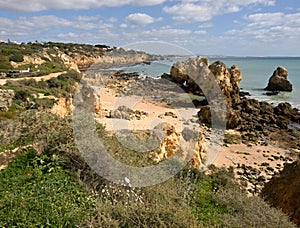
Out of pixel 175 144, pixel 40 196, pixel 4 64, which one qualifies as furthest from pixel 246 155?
pixel 4 64

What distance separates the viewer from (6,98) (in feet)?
44.6

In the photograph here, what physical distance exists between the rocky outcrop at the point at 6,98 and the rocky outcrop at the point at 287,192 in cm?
1151

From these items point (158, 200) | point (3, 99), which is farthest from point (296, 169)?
point (3, 99)

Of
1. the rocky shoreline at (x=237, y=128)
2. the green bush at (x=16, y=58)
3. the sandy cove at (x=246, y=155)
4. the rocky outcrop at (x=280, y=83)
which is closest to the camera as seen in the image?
the rocky shoreline at (x=237, y=128)

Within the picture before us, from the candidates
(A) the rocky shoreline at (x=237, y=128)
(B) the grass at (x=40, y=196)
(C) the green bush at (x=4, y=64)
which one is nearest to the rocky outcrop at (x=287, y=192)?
(A) the rocky shoreline at (x=237, y=128)

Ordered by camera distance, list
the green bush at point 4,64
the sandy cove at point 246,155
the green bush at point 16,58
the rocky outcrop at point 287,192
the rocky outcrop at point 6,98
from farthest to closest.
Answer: the green bush at point 16,58 < the green bush at point 4,64 < the rocky outcrop at point 6,98 < the sandy cove at point 246,155 < the rocky outcrop at point 287,192

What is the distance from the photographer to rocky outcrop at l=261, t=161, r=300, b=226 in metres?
6.91

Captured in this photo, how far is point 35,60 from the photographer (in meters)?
31.2

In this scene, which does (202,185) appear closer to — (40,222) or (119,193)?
(119,193)

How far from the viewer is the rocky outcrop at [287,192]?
6.91 meters

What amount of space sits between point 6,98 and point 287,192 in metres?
13.0

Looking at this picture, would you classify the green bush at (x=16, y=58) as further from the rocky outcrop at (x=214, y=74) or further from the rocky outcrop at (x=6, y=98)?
the rocky outcrop at (x=214, y=74)

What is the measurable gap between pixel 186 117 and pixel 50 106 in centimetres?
1109

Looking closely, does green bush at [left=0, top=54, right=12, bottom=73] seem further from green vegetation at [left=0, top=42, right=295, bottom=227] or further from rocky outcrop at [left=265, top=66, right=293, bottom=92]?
rocky outcrop at [left=265, top=66, right=293, bottom=92]
